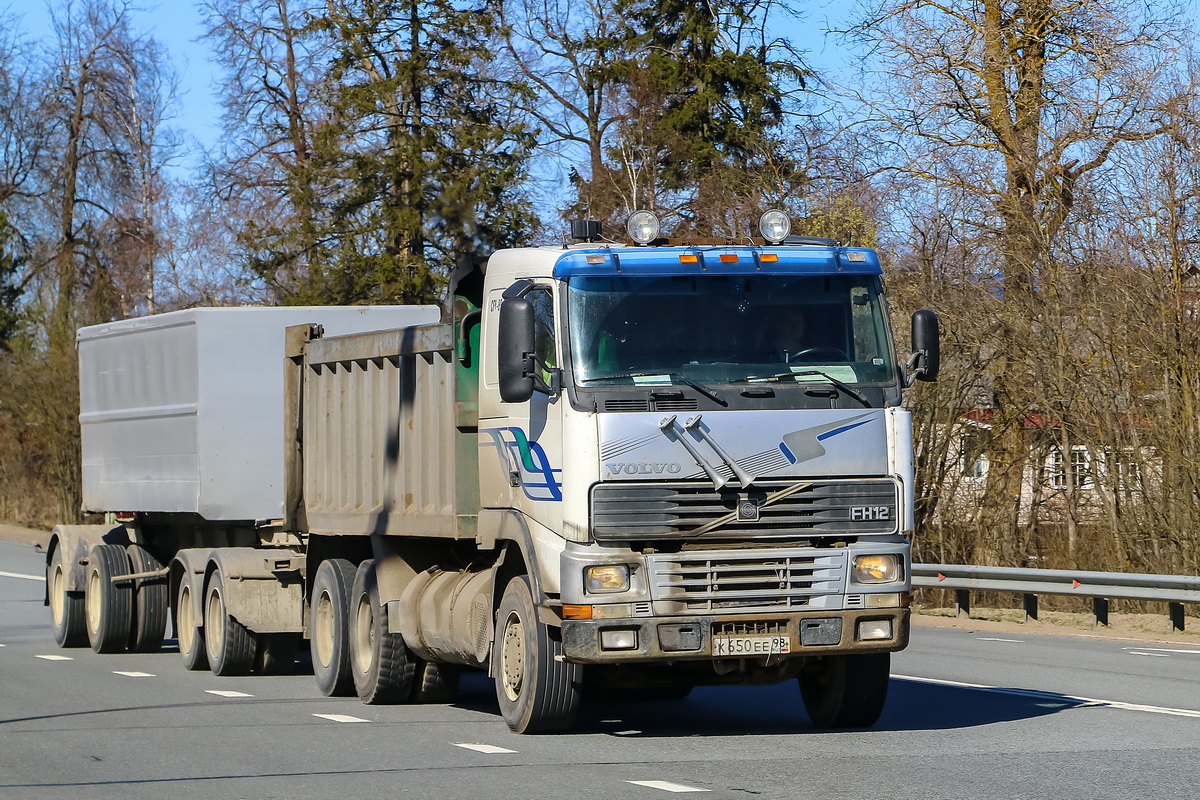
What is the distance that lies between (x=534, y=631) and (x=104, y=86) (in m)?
48.9

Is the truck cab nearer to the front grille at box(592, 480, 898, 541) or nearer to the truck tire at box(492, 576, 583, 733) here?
the front grille at box(592, 480, 898, 541)

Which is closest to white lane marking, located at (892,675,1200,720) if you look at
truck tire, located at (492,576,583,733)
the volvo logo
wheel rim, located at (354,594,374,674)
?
truck tire, located at (492,576,583,733)

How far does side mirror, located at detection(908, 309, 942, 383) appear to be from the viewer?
1011 cm

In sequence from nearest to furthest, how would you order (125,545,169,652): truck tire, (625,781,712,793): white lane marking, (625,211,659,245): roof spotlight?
(625,781,712,793): white lane marking
(625,211,659,245): roof spotlight
(125,545,169,652): truck tire

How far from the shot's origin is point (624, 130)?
40219 millimetres

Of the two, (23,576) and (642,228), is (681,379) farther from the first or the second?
(23,576)

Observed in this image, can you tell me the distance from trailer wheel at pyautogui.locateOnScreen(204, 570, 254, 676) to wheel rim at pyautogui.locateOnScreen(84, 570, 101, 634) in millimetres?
2707

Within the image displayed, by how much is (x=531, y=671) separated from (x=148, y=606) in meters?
8.12

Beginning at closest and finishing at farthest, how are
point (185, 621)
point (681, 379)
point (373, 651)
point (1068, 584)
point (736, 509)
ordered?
1. point (736, 509)
2. point (681, 379)
3. point (373, 651)
4. point (185, 621)
5. point (1068, 584)

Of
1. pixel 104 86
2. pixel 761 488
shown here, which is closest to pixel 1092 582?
pixel 761 488

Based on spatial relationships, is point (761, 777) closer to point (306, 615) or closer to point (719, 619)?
point (719, 619)

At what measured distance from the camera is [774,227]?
34.2 ft

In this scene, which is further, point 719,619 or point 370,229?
point 370,229

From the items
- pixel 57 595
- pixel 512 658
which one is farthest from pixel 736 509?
pixel 57 595
